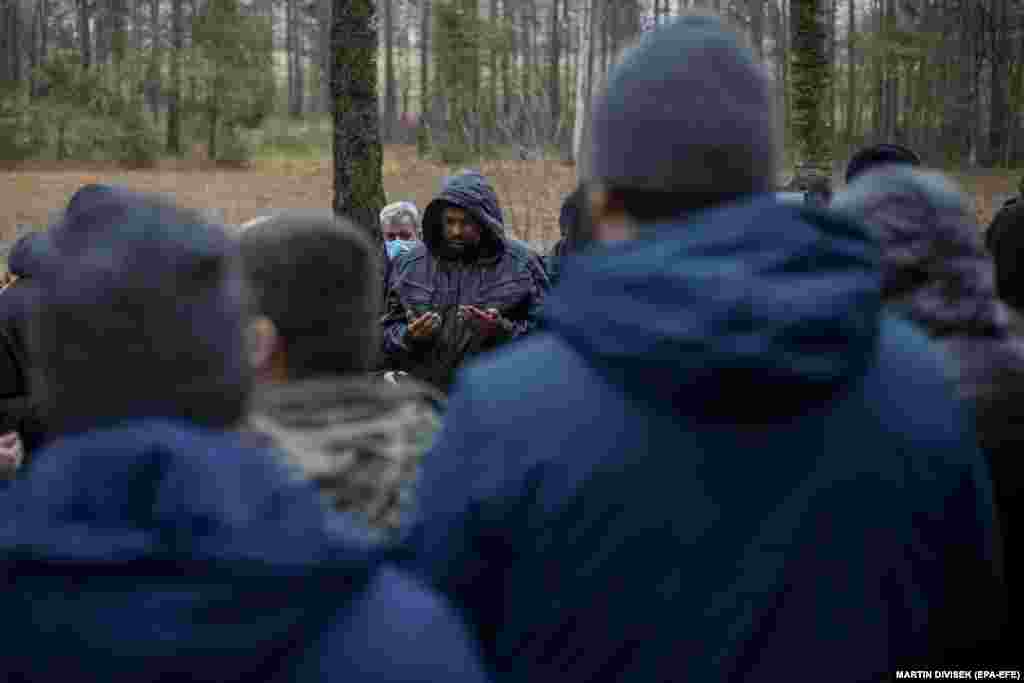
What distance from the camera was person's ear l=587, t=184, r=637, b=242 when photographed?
2057 mm

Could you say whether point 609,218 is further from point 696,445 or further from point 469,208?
point 469,208

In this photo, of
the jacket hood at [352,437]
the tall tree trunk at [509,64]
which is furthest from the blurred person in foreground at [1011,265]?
the tall tree trunk at [509,64]

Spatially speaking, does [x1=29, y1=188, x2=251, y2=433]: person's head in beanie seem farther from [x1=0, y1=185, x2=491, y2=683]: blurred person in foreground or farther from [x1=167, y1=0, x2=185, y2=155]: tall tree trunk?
[x1=167, y1=0, x2=185, y2=155]: tall tree trunk

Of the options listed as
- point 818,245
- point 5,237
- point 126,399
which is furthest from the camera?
point 5,237

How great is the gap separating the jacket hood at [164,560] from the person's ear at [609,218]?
780 millimetres

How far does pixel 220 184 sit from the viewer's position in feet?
128

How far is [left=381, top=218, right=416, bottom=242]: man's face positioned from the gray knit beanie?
6884 millimetres

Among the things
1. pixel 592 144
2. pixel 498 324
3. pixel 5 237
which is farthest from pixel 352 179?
pixel 5 237

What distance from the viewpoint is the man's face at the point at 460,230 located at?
20.5 feet

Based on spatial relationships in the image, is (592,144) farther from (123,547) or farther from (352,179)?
(352,179)

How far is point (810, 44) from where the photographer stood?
12297mm

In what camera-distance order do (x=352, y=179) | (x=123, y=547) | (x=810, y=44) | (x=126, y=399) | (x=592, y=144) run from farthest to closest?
(x=810, y=44), (x=352, y=179), (x=592, y=144), (x=126, y=399), (x=123, y=547)

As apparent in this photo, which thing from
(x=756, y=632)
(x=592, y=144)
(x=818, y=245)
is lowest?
(x=756, y=632)

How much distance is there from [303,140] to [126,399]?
163 feet
